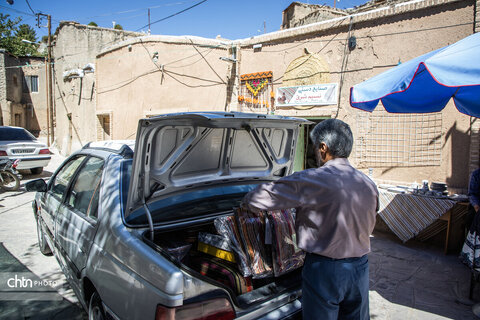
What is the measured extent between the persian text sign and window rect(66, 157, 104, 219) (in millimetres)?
5587

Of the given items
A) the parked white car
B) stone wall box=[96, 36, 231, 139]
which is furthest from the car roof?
the parked white car

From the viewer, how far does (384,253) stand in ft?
15.6

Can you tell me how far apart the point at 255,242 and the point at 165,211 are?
28.2 inches

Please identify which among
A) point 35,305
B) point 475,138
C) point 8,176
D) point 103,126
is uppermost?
point 103,126

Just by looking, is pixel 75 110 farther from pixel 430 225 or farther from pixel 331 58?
pixel 430 225

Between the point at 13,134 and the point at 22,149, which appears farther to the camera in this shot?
the point at 13,134

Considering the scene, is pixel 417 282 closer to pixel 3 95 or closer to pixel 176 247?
pixel 176 247

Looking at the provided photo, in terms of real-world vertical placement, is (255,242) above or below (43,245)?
above

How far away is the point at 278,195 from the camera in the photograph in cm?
175

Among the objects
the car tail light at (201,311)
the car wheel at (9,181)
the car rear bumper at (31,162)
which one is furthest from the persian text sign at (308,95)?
the car rear bumper at (31,162)

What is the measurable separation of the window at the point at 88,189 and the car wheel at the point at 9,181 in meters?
6.85

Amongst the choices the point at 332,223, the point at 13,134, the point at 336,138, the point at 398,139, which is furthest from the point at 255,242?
the point at 13,134

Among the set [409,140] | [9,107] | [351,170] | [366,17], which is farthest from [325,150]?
[9,107]

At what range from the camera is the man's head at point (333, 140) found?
5.84 feet
